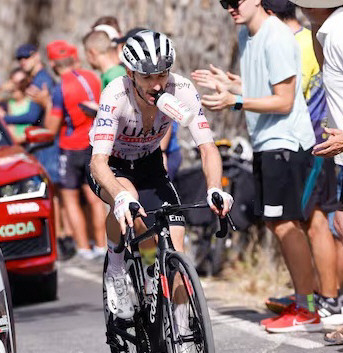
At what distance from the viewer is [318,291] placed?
8805mm

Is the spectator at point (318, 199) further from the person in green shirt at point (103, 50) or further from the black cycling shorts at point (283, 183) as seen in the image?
the person in green shirt at point (103, 50)

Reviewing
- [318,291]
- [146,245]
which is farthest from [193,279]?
[318,291]

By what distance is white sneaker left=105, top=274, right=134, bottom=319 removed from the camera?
22.2 feet

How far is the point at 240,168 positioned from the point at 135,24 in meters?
3.84

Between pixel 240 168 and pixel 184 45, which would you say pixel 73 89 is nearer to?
pixel 184 45

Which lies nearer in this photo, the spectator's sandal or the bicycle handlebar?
the bicycle handlebar

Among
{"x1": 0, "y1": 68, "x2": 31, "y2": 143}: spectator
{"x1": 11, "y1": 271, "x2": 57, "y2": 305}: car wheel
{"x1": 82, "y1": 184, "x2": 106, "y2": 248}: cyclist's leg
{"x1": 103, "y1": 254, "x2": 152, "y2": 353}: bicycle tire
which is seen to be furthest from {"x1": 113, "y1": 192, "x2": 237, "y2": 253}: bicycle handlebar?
{"x1": 0, "y1": 68, "x2": 31, "y2": 143}: spectator

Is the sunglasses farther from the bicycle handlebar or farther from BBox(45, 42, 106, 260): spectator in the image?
BBox(45, 42, 106, 260): spectator

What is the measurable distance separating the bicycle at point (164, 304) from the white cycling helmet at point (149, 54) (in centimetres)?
72

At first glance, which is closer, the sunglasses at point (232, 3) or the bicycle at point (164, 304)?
the bicycle at point (164, 304)

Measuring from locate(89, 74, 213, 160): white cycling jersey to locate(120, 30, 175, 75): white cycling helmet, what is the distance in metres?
0.22

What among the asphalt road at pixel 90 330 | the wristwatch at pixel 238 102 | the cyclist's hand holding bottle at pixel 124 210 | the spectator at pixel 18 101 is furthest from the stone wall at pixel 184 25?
the cyclist's hand holding bottle at pixel 124 210

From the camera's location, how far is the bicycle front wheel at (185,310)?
5.80 metres

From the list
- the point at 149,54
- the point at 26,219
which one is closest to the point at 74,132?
the point at 26,219
